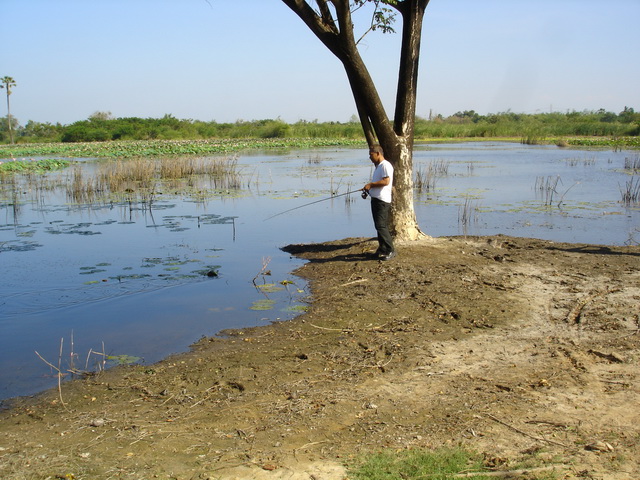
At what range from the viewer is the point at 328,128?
67875mm

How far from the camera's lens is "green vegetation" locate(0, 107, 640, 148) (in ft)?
182

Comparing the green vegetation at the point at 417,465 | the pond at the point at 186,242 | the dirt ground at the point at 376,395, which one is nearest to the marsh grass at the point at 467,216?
the pond at the point at 186,242

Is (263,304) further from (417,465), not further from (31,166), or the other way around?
(31,166)

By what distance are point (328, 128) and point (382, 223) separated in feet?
198

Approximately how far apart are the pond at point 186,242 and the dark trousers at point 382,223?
1368 mm

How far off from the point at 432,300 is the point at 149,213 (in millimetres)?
10842

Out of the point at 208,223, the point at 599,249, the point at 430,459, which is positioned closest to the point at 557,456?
the point at 430,459

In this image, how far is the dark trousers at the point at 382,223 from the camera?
8.65 m

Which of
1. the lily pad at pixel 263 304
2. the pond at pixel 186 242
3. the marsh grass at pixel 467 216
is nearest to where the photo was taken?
the pond at pixel 186 242

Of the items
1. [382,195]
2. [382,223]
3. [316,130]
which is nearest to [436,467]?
[382,223]

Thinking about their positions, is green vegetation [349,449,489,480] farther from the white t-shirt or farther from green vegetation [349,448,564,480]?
the white t-shirt

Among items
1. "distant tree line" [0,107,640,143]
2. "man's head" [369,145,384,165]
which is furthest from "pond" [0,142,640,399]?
"distant tree line" [0,107,640,143]

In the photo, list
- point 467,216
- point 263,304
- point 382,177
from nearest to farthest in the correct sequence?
point 263,304 < point 382,177 < point 467,216

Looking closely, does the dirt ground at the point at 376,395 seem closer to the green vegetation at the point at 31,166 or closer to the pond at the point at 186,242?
the pond at the point at 186,242
